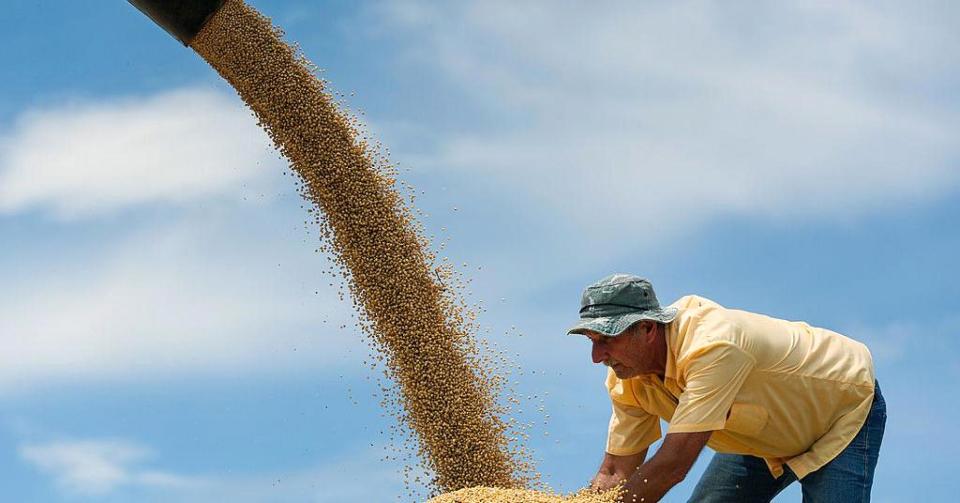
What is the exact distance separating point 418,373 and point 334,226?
574 millimetres

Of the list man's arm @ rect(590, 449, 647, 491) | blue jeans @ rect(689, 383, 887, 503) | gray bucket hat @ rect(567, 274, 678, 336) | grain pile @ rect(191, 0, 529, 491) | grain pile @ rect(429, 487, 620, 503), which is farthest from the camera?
grain pile @ rect(191, 0, 529, 491)

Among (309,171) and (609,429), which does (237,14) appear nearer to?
(309,171)

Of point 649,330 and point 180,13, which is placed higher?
point 180,13

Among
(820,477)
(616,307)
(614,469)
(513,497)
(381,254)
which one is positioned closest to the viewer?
(513,497)

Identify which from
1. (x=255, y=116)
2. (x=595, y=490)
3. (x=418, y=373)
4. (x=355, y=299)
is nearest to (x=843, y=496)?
(x=595, y=490)

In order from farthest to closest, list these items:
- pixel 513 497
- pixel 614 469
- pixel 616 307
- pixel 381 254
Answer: pixel 381 254
pixel 614 469
pixel 616 307
pixel 513 497

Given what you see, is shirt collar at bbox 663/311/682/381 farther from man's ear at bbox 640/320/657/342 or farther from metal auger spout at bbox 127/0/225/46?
metal auger spout at bbox 127/0/225/46

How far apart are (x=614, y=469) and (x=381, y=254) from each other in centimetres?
120

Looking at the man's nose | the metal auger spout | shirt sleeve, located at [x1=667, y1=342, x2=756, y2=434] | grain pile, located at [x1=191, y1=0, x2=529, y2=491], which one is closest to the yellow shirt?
shirt sleeve, located at [x1=667, y1=342, x2=756, y2=434]

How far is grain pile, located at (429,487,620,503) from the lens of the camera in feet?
7.02

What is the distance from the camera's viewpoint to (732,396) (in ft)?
7.36

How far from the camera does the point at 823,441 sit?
2.43 meters

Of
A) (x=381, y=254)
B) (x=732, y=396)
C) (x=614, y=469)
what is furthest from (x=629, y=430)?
(x=381, y=254)

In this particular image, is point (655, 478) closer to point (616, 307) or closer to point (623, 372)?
point (623, 372)
